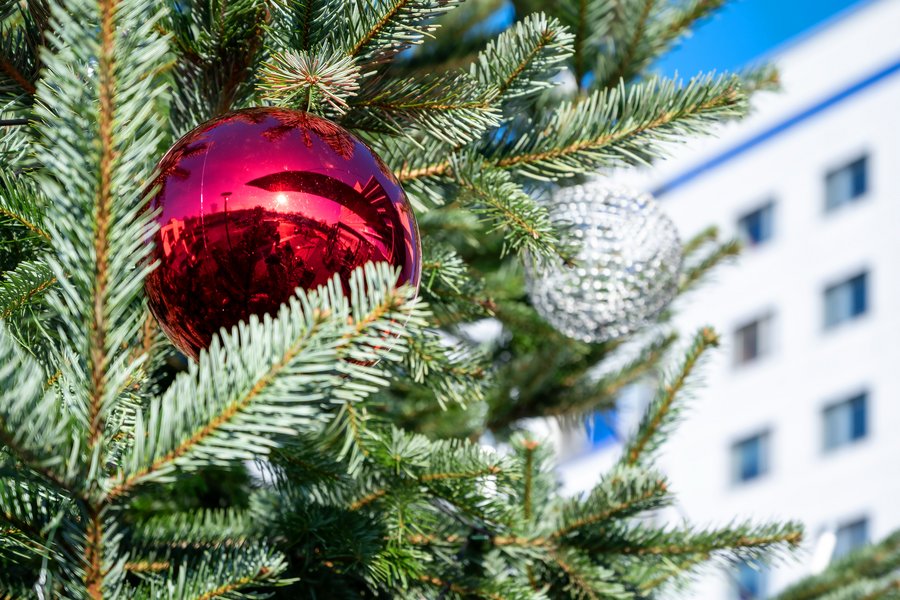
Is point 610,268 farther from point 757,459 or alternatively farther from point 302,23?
point 757,459

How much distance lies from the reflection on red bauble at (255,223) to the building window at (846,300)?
18637 millimetres

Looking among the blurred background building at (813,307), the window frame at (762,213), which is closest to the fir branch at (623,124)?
the blurred background building at (813,307)

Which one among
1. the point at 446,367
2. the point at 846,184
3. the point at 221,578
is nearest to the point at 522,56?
the point at 446,367

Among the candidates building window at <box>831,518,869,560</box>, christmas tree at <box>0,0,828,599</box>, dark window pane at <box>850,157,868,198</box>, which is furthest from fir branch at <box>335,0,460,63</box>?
dark window pane at <box>850,157,868,198</box>

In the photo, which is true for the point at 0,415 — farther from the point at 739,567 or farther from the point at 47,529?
the point at 739,567

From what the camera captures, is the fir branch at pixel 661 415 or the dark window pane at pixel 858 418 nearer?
the fir branch at pixel 661 415

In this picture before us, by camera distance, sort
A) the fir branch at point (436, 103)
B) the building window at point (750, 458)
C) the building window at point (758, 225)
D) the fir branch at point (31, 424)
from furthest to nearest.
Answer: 1. the building window at point (758, 225)
2. the building window at point (750, 458)
3. the fir branch at point (436, 103)
4. the fir branch at point (31, 424)

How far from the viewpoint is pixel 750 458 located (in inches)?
778

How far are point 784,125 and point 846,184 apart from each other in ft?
6.72

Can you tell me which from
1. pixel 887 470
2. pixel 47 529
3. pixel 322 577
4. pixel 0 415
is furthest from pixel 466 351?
pixel 887 470

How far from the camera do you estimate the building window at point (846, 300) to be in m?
18.3

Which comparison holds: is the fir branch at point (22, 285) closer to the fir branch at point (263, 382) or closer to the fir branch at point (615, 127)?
the fir branch at point (263, 382)

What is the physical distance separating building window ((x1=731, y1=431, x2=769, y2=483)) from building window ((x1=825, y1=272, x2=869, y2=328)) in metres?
2.51

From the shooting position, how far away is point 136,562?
1.32 m
